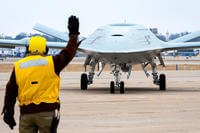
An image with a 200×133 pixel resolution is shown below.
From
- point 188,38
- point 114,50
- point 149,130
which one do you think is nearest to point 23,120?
point 149,130

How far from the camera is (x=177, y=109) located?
18.9 meters

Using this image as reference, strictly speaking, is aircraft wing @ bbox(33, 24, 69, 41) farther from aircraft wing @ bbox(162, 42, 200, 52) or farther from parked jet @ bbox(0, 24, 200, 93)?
aircraft wing @ bbox(162, 42, 200, 52)

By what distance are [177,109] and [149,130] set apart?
5.12 metres

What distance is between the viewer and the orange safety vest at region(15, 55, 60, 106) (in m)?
8.77

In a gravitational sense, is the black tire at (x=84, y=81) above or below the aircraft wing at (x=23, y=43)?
below

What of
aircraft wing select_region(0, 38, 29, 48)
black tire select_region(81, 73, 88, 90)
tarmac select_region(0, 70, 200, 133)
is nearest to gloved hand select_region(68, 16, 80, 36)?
tarmac select_region(0, 70, 200, 133)

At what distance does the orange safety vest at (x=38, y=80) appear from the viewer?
8.77 meters

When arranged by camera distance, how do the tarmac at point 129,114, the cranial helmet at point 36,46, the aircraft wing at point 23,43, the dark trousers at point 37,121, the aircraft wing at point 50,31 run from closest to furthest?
the dark trousers at point 37,121 < the cranial helmet at point 36,46 < the tarmac at point 129,114 < the aircraft wing at point 23,43 < the aircraft wing at point 50,31

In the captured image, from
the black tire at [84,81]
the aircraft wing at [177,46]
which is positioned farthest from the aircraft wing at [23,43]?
the aircraft wing at [177,46]

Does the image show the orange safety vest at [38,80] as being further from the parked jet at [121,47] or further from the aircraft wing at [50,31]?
the aircraft wing at [50,31]

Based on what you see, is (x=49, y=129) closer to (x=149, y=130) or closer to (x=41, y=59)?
(x=41, y=59)

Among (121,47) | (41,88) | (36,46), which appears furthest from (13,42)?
(41,88)

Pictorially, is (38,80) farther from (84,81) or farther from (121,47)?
(84,81)

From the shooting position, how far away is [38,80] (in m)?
8.77
